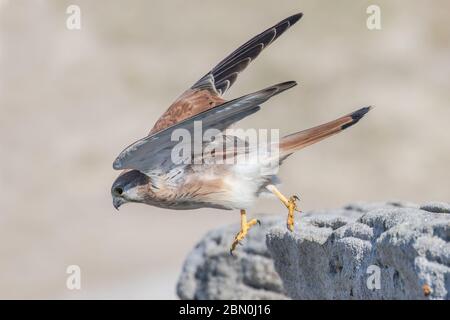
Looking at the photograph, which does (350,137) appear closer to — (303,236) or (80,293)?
(80,293)

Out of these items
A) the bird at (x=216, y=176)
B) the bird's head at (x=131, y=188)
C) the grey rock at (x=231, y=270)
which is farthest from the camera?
the grey rock at (x=231, y=270)

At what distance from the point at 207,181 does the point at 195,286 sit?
2111mm

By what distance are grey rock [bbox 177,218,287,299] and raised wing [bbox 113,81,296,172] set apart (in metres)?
1.80

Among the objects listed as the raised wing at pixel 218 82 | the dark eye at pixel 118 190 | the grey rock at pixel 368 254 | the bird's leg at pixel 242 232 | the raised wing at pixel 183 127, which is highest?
the raised wing at pixel 218 82

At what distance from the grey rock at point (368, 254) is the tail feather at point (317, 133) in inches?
19.8

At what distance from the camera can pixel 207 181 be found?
7273 mm

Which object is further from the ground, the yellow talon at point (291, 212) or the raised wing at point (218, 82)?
the raised wing at point (218, 82)

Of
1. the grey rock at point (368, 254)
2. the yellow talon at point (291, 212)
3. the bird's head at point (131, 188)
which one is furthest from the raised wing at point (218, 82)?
the grey rock at point (368, 254)

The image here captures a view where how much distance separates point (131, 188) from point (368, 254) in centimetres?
213

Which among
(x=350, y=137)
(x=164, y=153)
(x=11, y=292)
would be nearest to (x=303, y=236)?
(x=164, y=153)

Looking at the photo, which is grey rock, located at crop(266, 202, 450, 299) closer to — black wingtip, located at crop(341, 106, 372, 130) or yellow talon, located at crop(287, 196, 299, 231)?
yellow talon, located at crop(287, 196, 299, 231)

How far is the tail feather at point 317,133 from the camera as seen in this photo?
7047mm

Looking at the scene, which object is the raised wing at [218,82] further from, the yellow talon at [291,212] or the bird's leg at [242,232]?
the yellow talon at [291,212]

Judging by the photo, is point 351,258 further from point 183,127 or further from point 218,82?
point 218,82
